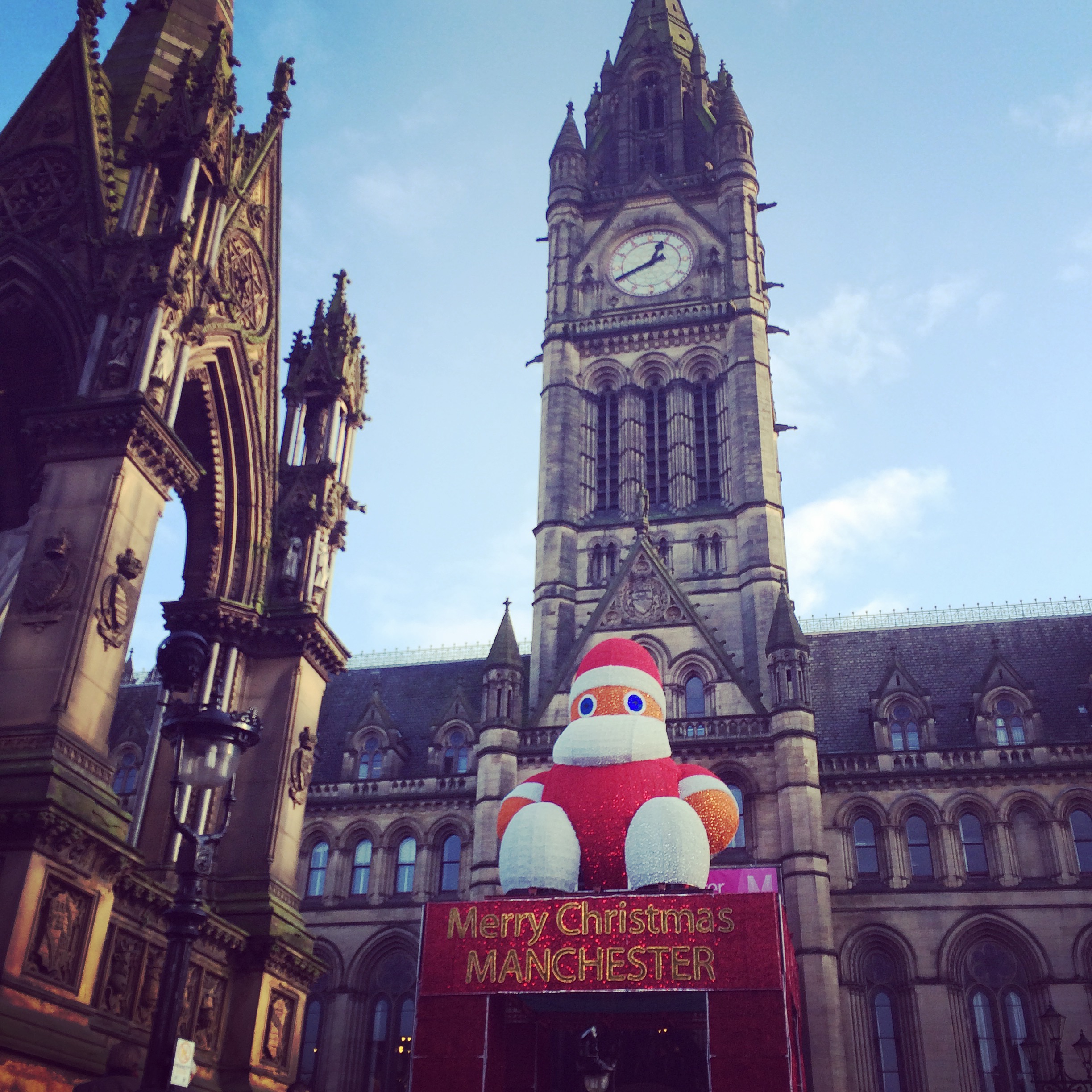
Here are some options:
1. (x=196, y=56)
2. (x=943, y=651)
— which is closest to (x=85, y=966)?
(x=196, y=56)

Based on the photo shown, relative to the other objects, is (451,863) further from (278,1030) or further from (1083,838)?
(278,1030)

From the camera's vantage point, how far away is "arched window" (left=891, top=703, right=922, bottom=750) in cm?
3519

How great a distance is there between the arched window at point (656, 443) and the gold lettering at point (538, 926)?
24.3 metres

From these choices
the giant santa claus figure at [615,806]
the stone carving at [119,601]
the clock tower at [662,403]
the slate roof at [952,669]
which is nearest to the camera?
the stone carving at [119,601]

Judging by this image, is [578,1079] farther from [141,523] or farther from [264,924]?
[141,523]

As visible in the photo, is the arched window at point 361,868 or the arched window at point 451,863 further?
the arched window at point 361,868

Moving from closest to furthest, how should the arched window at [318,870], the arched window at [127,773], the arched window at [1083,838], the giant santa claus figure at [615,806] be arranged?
the giant santa claus figure at [615,806] → the arched window at [1083,838] → the arched window at [318,870] → the arched window at [127,773]

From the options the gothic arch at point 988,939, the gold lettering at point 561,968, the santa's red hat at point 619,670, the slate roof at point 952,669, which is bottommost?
the gold lettering at point 561,968

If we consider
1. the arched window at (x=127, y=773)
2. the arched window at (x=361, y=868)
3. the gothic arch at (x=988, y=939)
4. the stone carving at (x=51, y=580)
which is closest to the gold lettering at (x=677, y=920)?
the stone carving at (x=51, y=580)

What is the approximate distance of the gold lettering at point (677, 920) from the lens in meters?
18.3

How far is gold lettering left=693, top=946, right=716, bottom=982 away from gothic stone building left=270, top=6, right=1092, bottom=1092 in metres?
12.2

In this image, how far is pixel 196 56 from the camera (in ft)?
56.3

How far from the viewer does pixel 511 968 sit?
18.8 m

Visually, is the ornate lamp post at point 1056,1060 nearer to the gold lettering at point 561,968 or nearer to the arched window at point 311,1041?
the gold lettering at point 561,968
